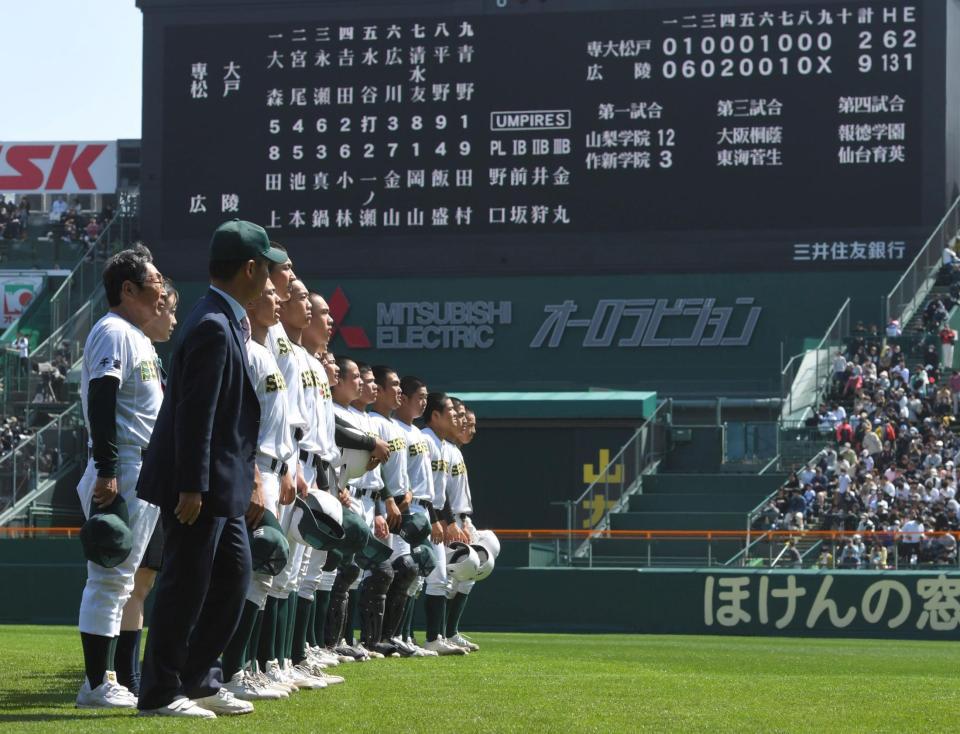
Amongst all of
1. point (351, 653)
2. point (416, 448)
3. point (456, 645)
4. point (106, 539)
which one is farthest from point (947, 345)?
point (106, 539)

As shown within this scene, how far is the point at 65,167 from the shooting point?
114ft

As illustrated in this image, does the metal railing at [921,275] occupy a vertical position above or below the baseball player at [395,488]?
above

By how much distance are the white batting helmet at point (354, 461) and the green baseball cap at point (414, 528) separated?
1.16 meters

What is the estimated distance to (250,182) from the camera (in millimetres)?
25531

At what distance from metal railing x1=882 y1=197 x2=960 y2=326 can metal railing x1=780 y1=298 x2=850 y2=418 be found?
0.68 metres

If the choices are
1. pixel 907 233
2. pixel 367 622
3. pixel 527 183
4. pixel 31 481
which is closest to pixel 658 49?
pixel 527 183

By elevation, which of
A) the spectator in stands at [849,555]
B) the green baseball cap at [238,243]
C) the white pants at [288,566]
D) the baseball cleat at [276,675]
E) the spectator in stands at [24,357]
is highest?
the spectator in stands at [24,357]

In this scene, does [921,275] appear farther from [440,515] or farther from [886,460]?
[440,515]

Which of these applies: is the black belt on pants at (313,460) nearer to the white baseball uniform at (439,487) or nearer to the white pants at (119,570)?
the white pants at (119,570)

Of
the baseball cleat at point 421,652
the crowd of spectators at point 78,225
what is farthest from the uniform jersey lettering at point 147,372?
the crowd of spectators at point 78,225

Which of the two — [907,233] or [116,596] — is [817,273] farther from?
[116,596]

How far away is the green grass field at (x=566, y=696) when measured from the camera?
6.06 metres

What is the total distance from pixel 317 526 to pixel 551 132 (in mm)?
17486

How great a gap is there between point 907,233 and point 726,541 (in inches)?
280
